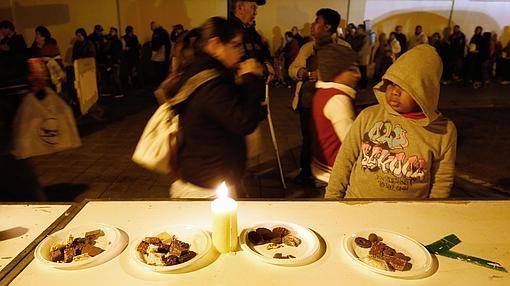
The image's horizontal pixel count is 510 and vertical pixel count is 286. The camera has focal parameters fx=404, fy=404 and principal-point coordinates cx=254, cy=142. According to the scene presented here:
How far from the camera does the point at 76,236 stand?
1667 millimetres

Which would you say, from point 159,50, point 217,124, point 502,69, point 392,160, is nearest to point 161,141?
point 217,124

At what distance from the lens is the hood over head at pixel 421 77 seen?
6.92 ft

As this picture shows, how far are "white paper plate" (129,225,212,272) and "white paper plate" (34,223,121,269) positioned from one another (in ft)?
0.31

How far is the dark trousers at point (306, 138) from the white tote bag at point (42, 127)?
89.9 inches

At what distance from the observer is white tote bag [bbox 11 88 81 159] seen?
3121 mm

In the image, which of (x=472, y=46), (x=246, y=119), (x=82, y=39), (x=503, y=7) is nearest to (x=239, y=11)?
(x=246, y=119)

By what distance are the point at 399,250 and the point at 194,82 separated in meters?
1.29

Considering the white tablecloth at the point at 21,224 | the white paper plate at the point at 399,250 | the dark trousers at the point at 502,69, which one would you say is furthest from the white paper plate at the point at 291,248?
the dark trousers at the point at 502,69

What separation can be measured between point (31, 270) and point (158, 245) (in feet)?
1.48

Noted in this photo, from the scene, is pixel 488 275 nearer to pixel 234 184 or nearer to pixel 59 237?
pixel 234 184

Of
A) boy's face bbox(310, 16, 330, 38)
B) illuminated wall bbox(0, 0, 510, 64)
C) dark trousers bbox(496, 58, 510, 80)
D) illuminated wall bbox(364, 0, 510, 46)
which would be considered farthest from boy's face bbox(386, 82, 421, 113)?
dark trousers bbox(496, 58, 510, 80)

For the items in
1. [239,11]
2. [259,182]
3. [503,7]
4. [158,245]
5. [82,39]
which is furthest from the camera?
[503,7]

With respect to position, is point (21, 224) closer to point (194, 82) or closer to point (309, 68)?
point (194, 82)

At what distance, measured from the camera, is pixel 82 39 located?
1056 cm
